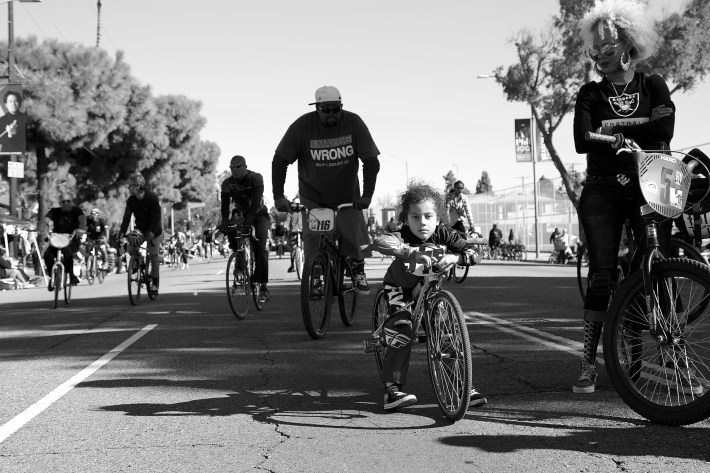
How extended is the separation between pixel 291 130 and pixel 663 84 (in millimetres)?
3825

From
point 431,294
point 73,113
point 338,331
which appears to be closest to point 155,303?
point 338,331

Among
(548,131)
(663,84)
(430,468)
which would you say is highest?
(548,131)

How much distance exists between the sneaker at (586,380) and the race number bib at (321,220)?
3238mm

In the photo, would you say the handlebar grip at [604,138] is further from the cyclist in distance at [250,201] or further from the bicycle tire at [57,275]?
the bicycle tire at [57,275]

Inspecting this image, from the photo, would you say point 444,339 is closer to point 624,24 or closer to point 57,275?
point 624,24

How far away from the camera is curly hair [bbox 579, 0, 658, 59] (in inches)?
200

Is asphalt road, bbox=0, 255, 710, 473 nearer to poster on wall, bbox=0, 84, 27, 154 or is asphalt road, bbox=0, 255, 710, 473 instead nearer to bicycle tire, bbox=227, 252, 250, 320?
bicycle tire, bbox=227, 252, 250, 320

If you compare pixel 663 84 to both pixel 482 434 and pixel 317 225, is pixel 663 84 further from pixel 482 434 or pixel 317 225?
pixel 317 225

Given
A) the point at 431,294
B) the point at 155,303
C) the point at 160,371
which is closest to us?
the point at 431,294

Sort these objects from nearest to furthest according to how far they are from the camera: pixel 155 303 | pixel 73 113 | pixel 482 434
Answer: pixel 482 434, pixel 155 303, pixel 73 113

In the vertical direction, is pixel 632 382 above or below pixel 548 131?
below

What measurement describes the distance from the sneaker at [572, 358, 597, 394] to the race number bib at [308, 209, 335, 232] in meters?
3.24

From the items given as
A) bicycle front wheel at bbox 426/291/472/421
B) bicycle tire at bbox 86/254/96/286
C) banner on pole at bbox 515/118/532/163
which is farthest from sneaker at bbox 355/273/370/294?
banner on pole at bbox 515/118/532/163

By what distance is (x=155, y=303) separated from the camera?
518 inches
